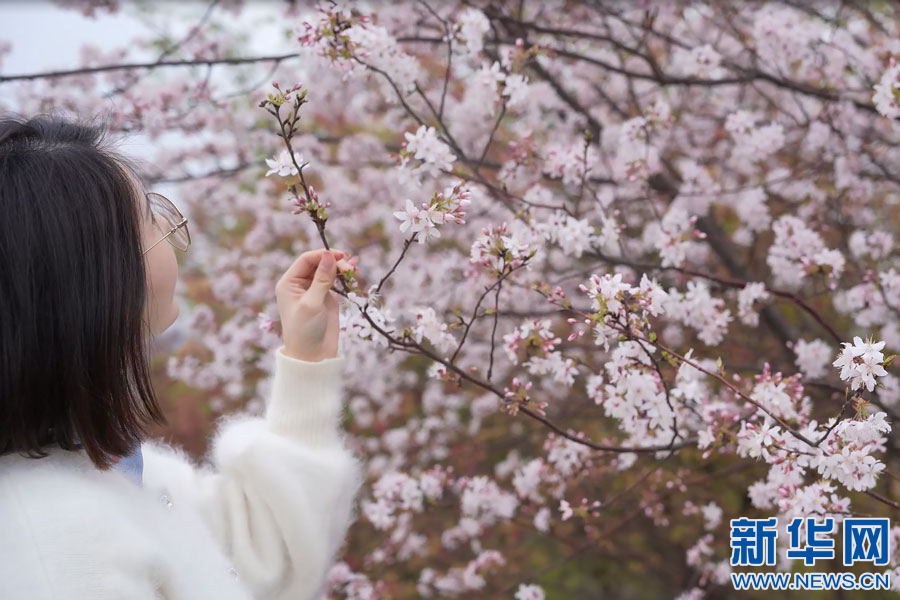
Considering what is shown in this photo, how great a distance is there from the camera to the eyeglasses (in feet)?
4.05

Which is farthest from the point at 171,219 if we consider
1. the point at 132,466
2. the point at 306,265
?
the point at 132,466

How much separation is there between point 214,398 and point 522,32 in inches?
117

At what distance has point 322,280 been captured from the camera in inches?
53.6

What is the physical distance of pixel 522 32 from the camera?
2.44 meters

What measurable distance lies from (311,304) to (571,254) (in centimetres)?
140

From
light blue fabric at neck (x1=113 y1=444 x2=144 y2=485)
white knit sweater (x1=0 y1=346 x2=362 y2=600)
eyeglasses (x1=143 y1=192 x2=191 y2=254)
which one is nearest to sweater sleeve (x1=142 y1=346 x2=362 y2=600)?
white knit sweater (x1=0 y1=346 x2=362 y2=600)

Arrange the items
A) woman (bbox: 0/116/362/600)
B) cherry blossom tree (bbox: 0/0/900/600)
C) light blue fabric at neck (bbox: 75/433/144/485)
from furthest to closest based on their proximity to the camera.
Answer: cherry blossom tree (bbox: 0/0/900/600) → light blue fabric at neck (bbox: 75/433/144/485) → woman (bbox: 0/116/362/600)

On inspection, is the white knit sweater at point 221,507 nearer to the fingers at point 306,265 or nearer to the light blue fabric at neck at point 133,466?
the light blue fabric at neck at point 133,466

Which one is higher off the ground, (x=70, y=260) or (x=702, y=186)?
(x=702, y=186)

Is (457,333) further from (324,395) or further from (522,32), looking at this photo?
(324,395)

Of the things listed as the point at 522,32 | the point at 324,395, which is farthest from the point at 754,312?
the point at 324,395

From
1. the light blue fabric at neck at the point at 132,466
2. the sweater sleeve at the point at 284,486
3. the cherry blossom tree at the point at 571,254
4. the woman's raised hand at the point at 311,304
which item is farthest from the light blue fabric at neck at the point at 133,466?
the cherry blossom tree at the point at 571,254

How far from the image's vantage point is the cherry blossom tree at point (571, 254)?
5.12 ft

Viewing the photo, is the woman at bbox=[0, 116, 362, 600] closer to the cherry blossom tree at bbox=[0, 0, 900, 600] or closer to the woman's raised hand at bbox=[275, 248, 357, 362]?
the woman's raised hand at bbox=[275, 248, 357, 362]
